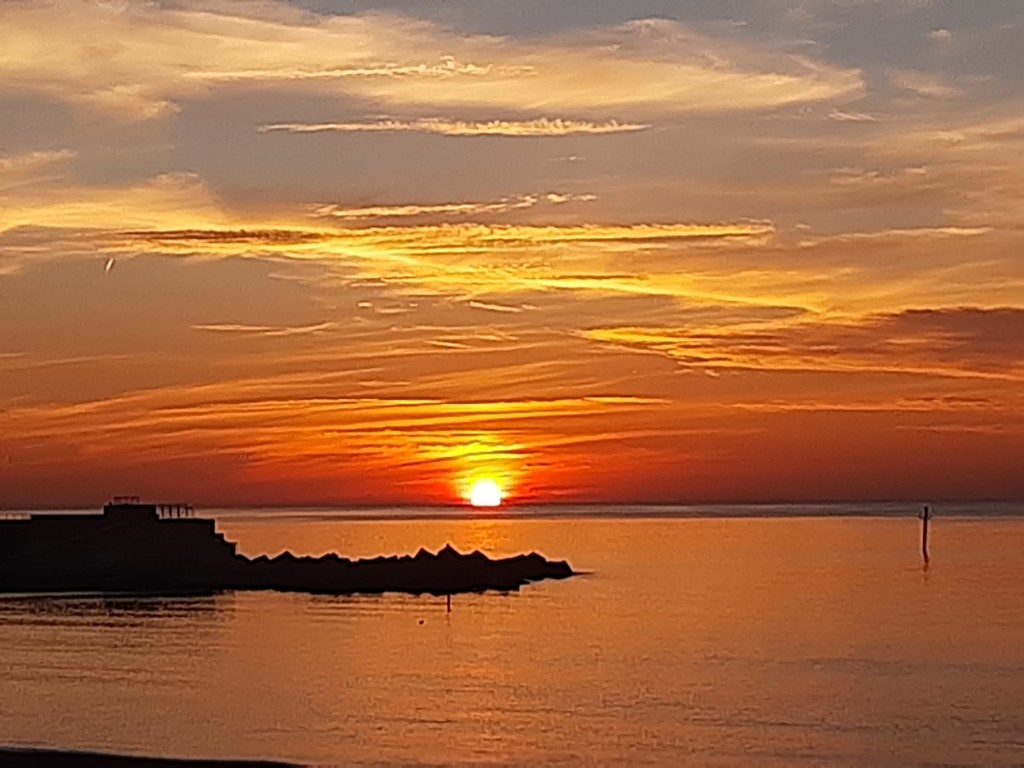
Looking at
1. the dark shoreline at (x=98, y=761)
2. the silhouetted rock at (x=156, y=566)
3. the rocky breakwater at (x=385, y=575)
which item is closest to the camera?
the dark shoreline at (x=98, y=761)

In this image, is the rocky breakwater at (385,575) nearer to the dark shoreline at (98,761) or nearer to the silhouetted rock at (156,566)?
the silhouetted rock at (156,566)

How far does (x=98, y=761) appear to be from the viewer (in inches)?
1476

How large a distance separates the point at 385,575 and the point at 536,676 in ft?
160

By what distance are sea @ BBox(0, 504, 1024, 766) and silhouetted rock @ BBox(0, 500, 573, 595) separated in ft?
13.3

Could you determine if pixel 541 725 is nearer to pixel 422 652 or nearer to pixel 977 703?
pixel 977 703

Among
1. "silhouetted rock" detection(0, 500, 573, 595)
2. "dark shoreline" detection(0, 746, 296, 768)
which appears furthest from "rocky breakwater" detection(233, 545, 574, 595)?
"dark shoreline" detection(0, 746, 296, 768)

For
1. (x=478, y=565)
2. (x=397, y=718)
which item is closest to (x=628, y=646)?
(x=397, y=718)

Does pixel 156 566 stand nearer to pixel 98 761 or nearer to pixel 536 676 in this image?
pixel 536 676

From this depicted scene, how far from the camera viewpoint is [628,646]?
6738cm

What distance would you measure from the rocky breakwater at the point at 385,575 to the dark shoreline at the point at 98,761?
60547mm

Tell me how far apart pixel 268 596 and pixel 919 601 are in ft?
123

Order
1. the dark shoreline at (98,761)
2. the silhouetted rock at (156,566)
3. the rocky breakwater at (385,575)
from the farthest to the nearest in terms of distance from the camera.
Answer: the rocky breakwater at (385,575), the silhouetted rock at (156,566), the dark shoreline at (98,761)

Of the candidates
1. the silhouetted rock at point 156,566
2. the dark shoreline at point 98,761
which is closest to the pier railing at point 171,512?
the silhouetted rock at point 156,566

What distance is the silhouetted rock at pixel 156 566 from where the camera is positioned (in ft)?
316
